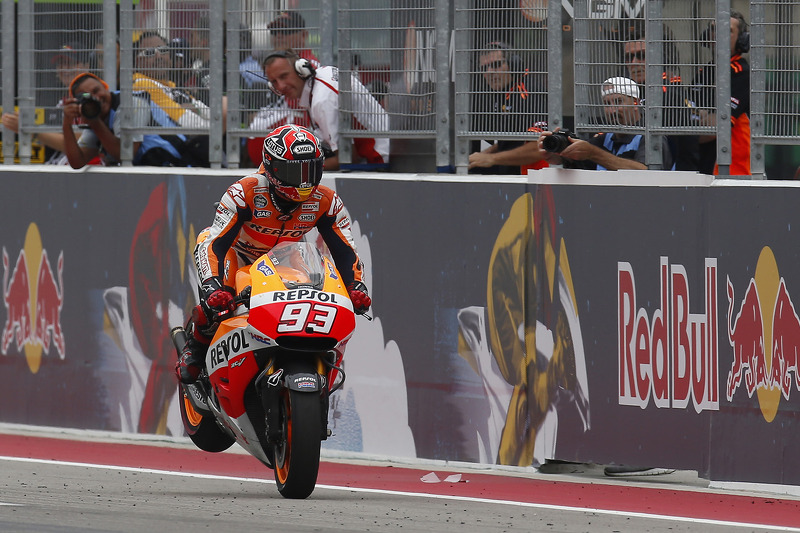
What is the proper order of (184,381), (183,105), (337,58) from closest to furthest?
(184,381)
(337,58)
(183,105)

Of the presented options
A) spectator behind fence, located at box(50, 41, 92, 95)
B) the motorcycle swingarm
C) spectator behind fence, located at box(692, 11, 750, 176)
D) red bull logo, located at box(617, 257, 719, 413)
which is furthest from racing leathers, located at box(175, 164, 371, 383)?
spectator behind fence, located at box(50, 41, 92, 95)

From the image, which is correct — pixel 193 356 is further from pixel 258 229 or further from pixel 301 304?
pixel 301 304

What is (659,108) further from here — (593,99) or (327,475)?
(327,475)

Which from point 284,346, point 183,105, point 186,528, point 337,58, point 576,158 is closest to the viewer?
point 186,528

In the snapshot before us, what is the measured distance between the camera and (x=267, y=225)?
28.9ft

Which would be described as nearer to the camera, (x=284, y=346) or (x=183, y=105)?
(x=284, y=346)

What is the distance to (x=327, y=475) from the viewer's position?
9.79 meters

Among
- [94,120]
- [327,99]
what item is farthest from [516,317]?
[94,120]

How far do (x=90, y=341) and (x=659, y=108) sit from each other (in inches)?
194

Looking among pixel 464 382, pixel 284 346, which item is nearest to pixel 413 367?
pixel 464 382

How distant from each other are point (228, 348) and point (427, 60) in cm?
329

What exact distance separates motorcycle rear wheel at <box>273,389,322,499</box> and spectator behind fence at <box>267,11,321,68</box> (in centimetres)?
405

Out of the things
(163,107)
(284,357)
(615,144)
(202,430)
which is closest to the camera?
(284,357)

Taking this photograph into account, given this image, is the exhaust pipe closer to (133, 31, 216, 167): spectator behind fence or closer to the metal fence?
the metal fence
